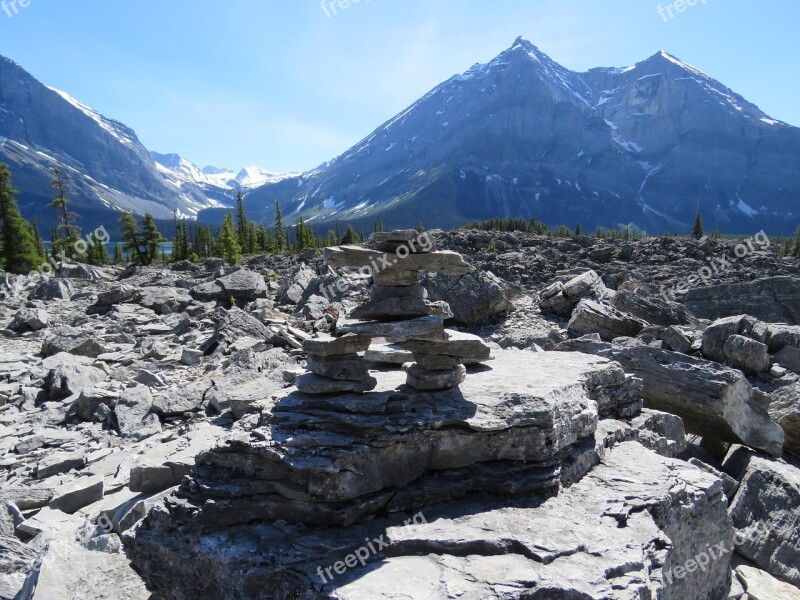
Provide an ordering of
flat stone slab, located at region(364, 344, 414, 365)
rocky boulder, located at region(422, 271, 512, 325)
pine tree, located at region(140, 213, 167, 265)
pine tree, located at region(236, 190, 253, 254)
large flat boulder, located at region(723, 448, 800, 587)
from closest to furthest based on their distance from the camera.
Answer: large flat boulder, located at region(723, 448, 800, 587), flat stone slab, located at region(364, 344, 414, 365), rocky boulder, located at region(422, 271, 512, 325), pine tree, located at region(140, 213, 167, 265), pine tree, located at region(236, 190, 253, 254)

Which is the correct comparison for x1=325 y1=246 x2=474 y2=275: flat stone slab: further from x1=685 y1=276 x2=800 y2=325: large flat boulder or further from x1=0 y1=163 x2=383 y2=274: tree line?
x1=0 y1=163 x2=383 y2=274: tree line

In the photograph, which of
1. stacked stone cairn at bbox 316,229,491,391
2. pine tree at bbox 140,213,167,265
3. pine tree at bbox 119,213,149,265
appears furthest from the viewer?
pine tree at bbox 140,213,167,265

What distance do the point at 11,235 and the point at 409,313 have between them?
55067mm

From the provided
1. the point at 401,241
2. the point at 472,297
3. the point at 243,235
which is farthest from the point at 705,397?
the point at 243,235

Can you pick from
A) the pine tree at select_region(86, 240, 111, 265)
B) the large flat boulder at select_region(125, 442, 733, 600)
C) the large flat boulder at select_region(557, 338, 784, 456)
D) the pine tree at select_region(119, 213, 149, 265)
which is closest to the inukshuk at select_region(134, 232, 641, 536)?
the large flat boulder at select_region(125, 442, 733, 600)

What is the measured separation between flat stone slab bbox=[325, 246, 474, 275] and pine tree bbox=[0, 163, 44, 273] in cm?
5368

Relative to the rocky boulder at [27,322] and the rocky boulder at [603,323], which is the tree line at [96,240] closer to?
the rocky boulder at [27,322]

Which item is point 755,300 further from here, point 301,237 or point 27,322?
point 301,237

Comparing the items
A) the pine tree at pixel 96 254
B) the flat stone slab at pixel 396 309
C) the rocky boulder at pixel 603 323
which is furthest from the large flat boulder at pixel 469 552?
the pine tree at pixel 96 254

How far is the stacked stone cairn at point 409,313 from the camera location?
22.0ft

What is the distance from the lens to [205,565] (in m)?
5.52

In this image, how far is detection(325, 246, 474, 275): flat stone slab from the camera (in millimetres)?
6828

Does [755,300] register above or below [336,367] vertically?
below

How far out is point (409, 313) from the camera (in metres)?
6.94
